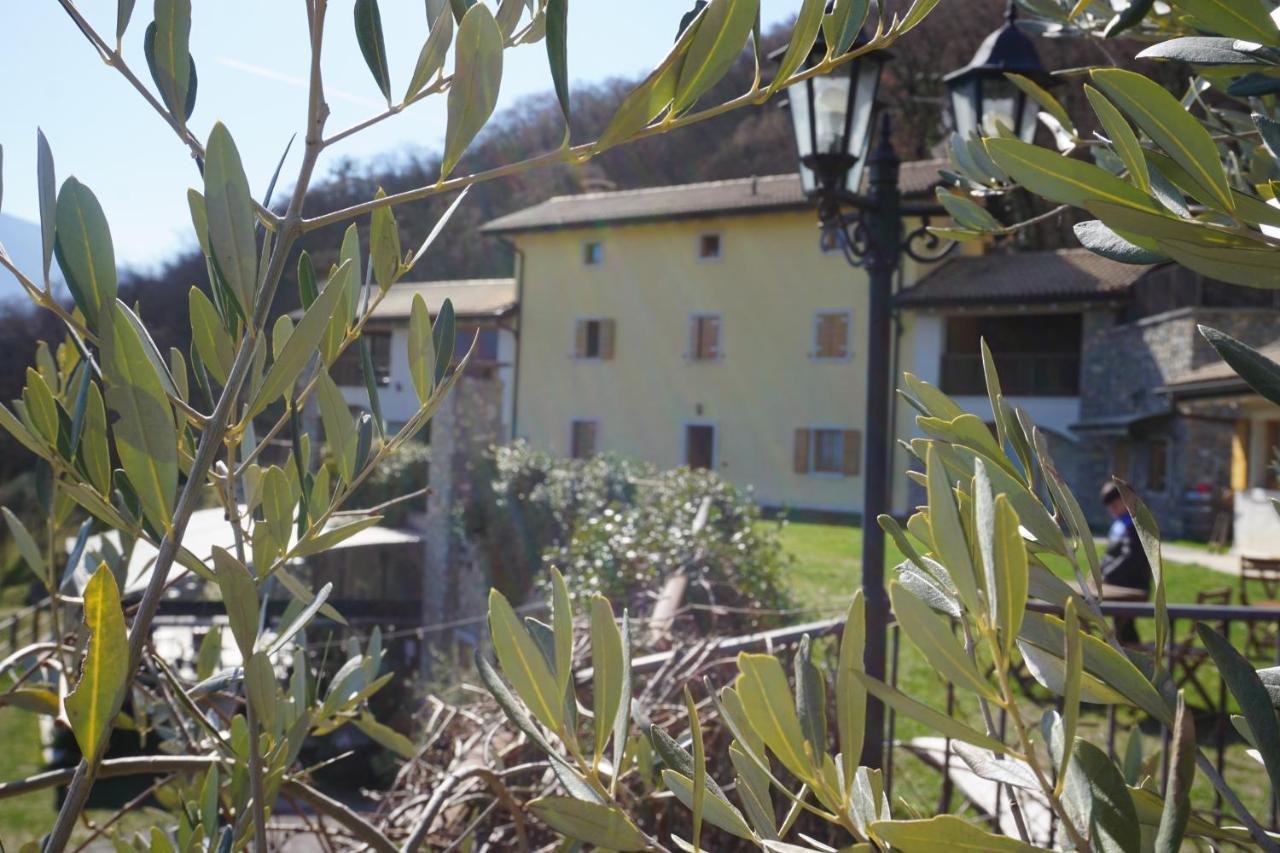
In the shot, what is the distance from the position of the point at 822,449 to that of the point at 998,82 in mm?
18616

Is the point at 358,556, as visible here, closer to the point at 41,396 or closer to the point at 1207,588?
the point at 1207,588

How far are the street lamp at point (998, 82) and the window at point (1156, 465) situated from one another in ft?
60.2

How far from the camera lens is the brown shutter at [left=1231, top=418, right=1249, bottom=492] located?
1741 cm

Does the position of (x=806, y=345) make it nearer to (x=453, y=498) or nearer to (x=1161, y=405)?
(x=1161, y=405)

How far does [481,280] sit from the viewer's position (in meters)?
27.6

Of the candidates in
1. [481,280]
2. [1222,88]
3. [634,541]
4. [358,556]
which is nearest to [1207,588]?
[634,541]

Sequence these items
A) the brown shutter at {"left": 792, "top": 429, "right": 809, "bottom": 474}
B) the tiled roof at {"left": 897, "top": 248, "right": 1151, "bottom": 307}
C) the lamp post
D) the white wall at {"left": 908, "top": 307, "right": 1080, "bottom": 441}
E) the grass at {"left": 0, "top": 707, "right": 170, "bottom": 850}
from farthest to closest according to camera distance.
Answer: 1. the brown shutter at {"left": 792, "top": 429, "right": 809, "bottom": 474}
2. the white wall at {"left": 908, "top": 307, "right": 1080, "bottom": 441}
3. the tiled roof at {"left": 897, "top": 248, "right": 1151, "bottom": 307}
4. the grass at {"left": 0, "top": 707, "right": 170, "bottom": 850}
5. the lamp post

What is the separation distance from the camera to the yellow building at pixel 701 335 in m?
21.6

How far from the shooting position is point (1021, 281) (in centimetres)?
2047

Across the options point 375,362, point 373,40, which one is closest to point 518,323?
point 375,362

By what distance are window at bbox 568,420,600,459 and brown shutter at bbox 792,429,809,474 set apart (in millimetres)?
4539

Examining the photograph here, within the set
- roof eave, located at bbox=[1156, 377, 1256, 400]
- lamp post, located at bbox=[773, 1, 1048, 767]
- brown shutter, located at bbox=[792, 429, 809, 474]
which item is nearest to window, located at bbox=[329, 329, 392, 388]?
lamp post, located at bbox=[773, 1, 1048, 767]

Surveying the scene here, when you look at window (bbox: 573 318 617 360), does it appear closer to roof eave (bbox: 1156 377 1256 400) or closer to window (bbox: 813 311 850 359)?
window (bbox: 813 311 850 359)

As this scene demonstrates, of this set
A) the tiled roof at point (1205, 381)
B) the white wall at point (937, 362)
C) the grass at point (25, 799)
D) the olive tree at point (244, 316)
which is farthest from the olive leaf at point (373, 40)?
the white wall at point (937, 362)
